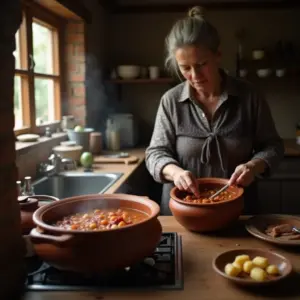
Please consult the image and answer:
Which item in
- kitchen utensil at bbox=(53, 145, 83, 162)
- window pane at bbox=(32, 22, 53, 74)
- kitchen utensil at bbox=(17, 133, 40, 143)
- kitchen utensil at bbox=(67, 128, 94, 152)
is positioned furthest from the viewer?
kitchen utensil at bbox=(67, 128, 94, 152)

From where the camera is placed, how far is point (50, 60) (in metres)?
3.18

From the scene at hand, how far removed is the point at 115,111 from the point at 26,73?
1537 mm

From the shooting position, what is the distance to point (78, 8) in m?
3.01

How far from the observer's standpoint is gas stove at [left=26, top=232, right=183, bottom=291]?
Answer: 963 mm

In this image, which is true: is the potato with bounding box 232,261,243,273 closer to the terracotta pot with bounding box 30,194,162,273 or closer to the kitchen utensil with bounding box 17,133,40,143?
the terracotta pot with bounding box 30,194,162,273

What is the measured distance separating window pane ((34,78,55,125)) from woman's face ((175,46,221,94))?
1391 mm

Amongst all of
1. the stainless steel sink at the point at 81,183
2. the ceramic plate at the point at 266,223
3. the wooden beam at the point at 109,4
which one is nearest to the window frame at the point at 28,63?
the stainless steel sink at the point at 81,183

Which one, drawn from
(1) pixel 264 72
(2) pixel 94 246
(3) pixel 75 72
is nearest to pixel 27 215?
(2) pixel 94 246

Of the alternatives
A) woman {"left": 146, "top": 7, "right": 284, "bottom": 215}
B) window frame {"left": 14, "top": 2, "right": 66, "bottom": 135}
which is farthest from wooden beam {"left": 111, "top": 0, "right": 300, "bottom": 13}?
woman {"left": 146, "top": 7, "right": 284, "bottom": 215}

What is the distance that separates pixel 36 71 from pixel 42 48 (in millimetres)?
256

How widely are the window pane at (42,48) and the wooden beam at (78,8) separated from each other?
0.83 ft

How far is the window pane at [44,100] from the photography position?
9.50 feet

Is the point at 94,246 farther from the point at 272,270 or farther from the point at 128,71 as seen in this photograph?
the point at 128,71

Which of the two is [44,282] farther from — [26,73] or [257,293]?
[26,73]
